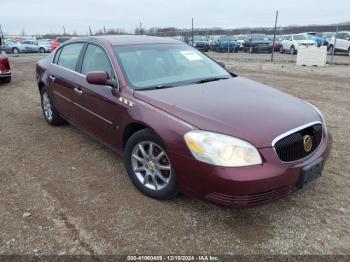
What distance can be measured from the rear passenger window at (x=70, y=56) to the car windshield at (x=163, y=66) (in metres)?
0.96

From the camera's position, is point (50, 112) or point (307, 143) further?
point (50, 112)

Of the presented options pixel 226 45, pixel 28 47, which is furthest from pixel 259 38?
pixel 28 47

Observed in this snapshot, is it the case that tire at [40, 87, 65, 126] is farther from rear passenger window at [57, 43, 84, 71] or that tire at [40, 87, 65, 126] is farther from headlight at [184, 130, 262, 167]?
headlight at [184, 130, 262, 167]

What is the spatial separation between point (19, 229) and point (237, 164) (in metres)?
1.95

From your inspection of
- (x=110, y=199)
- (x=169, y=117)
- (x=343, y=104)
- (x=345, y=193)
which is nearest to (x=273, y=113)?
(x=169, y=117)

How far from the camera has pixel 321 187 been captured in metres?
3.64

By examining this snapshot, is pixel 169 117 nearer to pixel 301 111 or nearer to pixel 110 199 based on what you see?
pixel 110 199

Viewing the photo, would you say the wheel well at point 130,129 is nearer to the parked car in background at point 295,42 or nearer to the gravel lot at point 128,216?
the gravel lot at point 128,216

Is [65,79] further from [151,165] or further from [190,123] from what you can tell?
[190,123]

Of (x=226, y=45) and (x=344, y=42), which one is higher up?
(x=344, y=42)

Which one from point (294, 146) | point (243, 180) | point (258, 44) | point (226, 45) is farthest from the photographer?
point (226, 45)

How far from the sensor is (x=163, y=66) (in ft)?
13.1

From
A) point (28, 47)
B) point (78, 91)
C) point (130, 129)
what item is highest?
point (78, 91)

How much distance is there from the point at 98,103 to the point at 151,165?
1152mm
